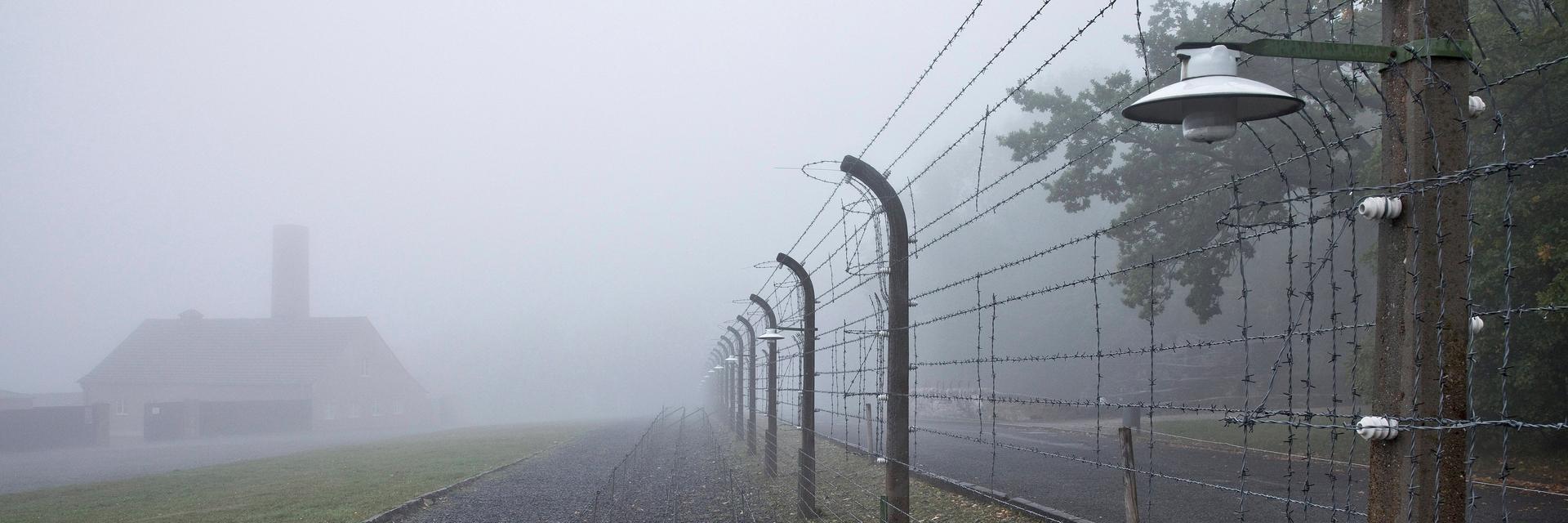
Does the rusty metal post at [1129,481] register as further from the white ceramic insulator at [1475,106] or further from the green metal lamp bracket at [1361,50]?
the white ceramic insulator at [1475,106]

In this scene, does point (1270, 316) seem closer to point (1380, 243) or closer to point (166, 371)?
point (1380, 243)

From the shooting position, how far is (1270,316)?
37.2 metres

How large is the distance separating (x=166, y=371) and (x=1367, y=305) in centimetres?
5983

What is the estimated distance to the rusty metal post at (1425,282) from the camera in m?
3.05

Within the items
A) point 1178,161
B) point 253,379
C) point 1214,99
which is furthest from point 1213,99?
Result: point 253,379

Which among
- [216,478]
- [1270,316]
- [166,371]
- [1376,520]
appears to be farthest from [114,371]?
[1376,520]

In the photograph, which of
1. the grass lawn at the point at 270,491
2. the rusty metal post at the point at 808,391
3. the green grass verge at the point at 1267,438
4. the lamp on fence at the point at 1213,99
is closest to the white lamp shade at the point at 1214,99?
the lamp on fence at the point at 1213,99

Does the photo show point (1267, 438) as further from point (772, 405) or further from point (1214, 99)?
point (1214, 99)

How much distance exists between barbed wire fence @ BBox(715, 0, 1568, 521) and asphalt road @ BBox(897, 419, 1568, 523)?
3.8 inches

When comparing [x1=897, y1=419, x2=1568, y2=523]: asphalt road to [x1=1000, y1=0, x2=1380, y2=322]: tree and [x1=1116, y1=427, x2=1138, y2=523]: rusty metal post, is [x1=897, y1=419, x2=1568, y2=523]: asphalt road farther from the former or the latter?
[x1=1000, y1=0, x2=1380, y2=322]: tree

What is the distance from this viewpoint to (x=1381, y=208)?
10.2 feet

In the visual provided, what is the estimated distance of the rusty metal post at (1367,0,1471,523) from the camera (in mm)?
3051

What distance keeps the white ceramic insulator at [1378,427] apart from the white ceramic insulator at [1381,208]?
0.54 m

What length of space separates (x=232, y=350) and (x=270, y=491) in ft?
177
